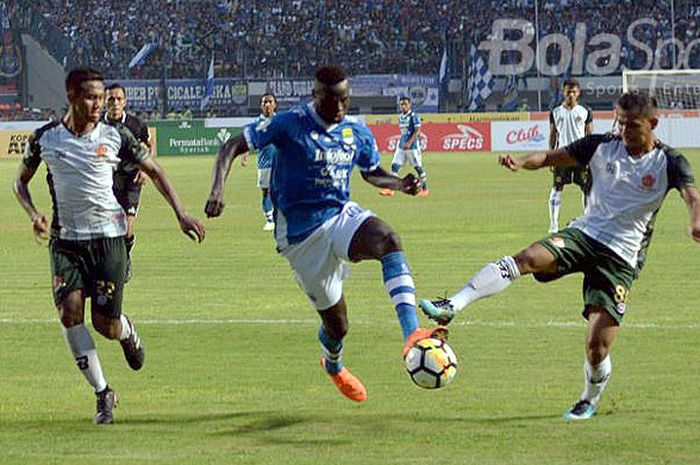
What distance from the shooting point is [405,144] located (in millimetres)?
34219

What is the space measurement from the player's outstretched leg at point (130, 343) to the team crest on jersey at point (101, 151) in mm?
1098

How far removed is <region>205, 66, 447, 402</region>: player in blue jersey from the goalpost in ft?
134

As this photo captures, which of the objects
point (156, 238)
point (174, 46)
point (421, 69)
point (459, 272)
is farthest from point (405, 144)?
point (174, 46)

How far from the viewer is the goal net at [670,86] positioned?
50.5m

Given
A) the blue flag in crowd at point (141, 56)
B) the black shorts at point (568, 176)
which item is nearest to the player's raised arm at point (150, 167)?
the black shorts at point (568, 176)

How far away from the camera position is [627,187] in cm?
869

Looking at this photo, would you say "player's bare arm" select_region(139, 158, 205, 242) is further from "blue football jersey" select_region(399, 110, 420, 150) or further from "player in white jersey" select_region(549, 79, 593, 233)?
"blue football jersey" select_region(399, 110, 420, 150)

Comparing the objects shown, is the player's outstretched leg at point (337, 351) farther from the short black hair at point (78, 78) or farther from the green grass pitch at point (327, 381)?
the short black hair at point (78, 78)

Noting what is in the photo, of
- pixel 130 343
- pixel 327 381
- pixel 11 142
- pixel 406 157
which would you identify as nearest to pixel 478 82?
pixel 11 142

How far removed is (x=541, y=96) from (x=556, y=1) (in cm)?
752

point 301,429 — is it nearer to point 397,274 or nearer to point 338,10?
point 397,274

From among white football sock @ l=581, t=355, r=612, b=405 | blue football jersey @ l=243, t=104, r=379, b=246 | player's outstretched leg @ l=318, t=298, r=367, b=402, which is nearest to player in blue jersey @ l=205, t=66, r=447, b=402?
blue football jersey @ l=243, t=104, r=379, b=246

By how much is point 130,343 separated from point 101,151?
56.5 inches

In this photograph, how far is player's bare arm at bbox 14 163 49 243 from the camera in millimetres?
8695
